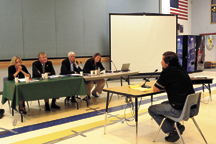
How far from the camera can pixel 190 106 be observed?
9.46 feet

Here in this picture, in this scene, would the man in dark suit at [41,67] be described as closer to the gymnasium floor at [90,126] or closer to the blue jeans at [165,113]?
the gymnasium floor at [90,126]

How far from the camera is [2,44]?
6.99 metres

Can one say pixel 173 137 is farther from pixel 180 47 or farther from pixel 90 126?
pixel 180 47

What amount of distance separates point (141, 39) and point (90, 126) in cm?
614

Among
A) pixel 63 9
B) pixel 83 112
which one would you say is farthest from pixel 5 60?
pixel 83 112

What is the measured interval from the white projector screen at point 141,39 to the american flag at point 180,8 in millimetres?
2449

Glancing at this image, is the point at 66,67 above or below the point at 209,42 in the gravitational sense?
below

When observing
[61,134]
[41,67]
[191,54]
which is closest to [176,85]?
[61,134]

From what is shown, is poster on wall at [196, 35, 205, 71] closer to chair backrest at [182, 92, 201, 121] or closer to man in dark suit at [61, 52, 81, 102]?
man in dark suit at [61, 52, 81, 102]

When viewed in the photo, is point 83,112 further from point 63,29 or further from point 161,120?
point 63,29

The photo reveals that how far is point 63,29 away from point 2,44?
6.89ft

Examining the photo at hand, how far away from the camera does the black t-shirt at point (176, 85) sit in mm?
2988

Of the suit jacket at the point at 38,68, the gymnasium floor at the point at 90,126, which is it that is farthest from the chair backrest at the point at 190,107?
the suit jacket at the point at 38,68

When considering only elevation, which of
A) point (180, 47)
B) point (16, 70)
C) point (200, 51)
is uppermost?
point (180, 47)
